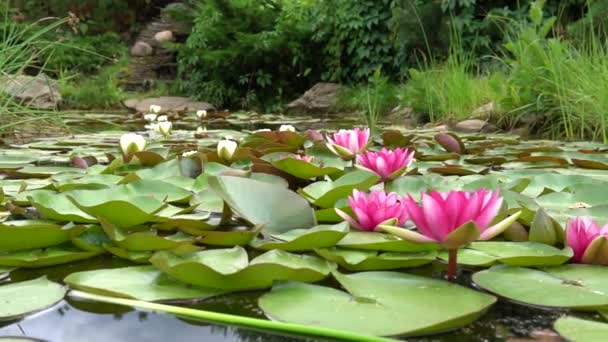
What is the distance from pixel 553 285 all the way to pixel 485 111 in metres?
2.93

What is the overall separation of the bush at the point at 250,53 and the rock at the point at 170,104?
1.25ft

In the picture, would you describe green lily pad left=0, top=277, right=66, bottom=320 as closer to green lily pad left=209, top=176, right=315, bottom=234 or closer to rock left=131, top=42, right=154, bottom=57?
green lily pad left=209, top=176, right=315, bottom=234

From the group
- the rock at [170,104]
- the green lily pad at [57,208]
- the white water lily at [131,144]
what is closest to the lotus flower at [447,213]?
the green lily pad at [57,208]

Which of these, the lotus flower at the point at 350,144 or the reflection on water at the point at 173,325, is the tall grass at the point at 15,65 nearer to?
the lotus flower at the point at 350,144

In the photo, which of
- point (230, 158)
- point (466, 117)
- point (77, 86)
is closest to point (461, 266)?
point (230, 158)

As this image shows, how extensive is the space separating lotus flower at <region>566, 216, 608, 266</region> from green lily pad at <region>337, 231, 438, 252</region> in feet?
0.56

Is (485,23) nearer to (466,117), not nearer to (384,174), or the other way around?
(466,117)

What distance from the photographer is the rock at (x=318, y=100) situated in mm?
5750

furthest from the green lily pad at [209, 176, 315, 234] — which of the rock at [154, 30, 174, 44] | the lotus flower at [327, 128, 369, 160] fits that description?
the rock at [154, 30, 174, 44]

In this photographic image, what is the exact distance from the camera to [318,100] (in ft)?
19.2

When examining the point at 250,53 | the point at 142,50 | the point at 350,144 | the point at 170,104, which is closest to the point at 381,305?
Answer: the point at 350,144

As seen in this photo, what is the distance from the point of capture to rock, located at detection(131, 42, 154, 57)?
8.69m

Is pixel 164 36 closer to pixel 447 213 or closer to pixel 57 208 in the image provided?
pixel 57 208

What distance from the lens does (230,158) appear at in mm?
1497
